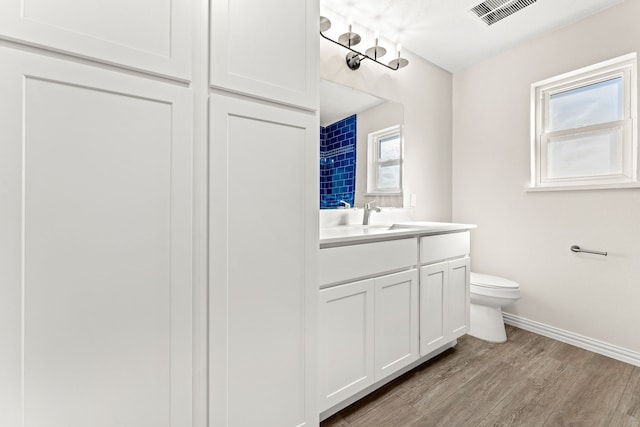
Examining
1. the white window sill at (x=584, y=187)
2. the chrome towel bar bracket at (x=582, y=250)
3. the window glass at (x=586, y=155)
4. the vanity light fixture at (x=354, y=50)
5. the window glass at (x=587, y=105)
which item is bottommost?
the chrome towel bar bracket at (x=582, y=250)

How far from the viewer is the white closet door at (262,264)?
3.17 ft

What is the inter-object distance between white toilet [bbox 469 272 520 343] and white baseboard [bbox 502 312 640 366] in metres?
0.29

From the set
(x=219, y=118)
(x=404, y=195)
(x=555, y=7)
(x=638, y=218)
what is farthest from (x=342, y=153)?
(x=638, y=218)

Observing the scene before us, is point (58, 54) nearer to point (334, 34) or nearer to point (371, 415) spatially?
point (334, 34)

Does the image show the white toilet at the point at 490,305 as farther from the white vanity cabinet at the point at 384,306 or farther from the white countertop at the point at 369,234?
the white countertop at the point at 369,234

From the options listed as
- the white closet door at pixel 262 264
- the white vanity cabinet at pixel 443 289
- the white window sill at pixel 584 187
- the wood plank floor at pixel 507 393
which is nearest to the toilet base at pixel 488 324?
the wood plank floor at pixel 507 393

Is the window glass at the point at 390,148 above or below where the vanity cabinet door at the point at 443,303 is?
above

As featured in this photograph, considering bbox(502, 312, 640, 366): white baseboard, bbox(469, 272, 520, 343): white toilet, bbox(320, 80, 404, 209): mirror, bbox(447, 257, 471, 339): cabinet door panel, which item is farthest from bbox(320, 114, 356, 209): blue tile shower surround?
bbox(502, 312, 640, 366): white baseboard

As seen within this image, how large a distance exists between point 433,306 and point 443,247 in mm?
390

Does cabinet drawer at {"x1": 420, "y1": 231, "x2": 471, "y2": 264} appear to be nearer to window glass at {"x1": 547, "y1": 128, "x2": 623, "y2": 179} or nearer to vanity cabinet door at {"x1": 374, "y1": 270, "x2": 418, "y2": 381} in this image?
vanity cabinet door at {"x1": 374, "y1": 270, "x2": 418, "y2": 381}

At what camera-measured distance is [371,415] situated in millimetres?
1475

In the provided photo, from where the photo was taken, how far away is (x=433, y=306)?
6.10ft

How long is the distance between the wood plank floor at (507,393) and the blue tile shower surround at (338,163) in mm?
1207

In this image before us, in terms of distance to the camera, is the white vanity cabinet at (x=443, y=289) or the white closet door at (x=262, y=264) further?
the white vanity cabinet at (x=443, y=289)
